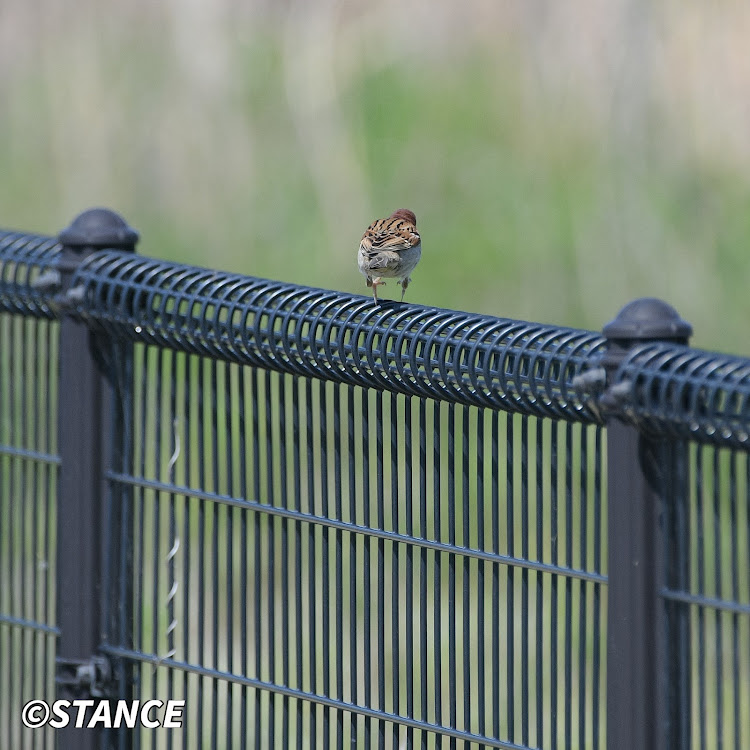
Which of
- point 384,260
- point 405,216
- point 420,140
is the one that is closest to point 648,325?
point 384,260

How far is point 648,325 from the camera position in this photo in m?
2.75

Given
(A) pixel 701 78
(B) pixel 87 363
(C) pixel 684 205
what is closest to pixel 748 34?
(A) pixel 701 78

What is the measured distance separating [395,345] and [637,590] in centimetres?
74

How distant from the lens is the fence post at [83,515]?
3807 millimetres

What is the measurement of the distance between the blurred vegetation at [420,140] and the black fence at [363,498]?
911cm

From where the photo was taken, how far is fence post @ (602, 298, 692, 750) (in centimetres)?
265

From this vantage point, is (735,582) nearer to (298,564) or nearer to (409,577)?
(409,577)

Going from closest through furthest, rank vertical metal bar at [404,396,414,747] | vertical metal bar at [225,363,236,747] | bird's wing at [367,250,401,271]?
vertical metal bar at [404,396,414,747]
vertical metal bar at [225,363,236,747]
bird's wing at [367,250,401,271]

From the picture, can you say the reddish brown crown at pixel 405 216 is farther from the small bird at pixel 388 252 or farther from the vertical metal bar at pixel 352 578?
the vertical metal bar at pixel 352 578

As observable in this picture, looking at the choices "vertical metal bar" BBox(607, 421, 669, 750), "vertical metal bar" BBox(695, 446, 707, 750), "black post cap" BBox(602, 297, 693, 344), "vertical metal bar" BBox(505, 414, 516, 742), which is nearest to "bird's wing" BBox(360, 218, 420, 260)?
"vertical metal bar" BBox(505, 414, 516, 742)

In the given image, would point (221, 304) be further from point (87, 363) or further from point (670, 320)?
point (670, 320)

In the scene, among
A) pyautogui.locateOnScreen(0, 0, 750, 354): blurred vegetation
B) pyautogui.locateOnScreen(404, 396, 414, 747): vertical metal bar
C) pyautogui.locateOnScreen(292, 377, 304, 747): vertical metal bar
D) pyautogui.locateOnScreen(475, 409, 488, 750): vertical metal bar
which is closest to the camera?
pyautogui.locateOnScreen(475, 409, 488, 750): vertical metal bar

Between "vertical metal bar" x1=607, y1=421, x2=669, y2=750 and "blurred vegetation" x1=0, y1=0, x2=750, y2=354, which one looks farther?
"blurred vegetation" x1=0, y1=0, x2=750, y2=354

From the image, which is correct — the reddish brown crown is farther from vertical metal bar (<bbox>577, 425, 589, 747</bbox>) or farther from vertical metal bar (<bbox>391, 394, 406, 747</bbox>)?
vertical metal bar (<bbox>577, 425, 589, 747</bbox>)
